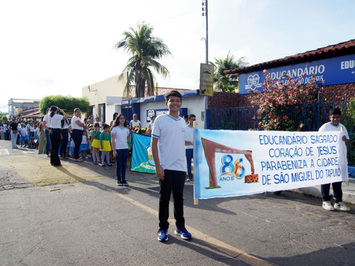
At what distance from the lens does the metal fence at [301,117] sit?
8.47 meters

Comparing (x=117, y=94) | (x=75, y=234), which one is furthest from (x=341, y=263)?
(x=117, y=94)

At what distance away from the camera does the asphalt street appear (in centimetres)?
338

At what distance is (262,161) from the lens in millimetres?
4570

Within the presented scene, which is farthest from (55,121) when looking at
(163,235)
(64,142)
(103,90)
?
(103,90)

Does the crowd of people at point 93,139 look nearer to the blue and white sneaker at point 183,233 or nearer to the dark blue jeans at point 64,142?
the dark blue jeans at point 64,142

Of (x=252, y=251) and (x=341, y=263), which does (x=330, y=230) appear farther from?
(x=252, y=251)

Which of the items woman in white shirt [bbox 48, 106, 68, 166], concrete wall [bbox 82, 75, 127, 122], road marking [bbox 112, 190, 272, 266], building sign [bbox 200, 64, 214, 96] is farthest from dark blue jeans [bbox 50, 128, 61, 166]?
concrete wall [bbox 82, 75, 127, 122]

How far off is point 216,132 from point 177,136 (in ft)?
2.21

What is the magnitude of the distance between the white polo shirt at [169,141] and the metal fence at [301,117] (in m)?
6.63

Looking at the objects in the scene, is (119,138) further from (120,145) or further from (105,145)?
(105,145)

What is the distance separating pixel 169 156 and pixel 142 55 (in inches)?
797

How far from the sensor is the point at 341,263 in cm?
328

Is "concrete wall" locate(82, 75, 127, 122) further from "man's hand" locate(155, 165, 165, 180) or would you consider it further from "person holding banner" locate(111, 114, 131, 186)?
"man's hand" locate(155, 165, 165, 180)

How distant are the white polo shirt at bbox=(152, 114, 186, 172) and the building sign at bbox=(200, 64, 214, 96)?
8154mm
